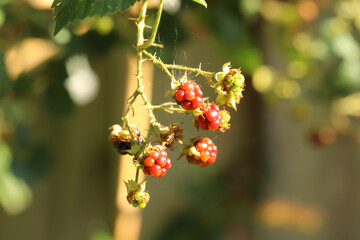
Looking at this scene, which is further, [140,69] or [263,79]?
[263,79]

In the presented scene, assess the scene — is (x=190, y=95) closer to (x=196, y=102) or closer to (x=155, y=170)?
→ (x=196, y=102)

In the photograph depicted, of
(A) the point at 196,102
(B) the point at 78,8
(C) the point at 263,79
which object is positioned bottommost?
(A) the point at 196,102

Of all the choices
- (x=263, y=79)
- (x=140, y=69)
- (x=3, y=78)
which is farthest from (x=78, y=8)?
(x=263, y=79)

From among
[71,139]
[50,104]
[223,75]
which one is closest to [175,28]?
[223,75]

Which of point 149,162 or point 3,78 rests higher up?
point 3,78

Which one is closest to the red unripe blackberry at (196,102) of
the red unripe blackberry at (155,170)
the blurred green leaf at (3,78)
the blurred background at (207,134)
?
the red unripe blackberry at (155,170)

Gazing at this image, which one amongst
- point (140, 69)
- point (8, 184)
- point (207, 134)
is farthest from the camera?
point (207, 134)
